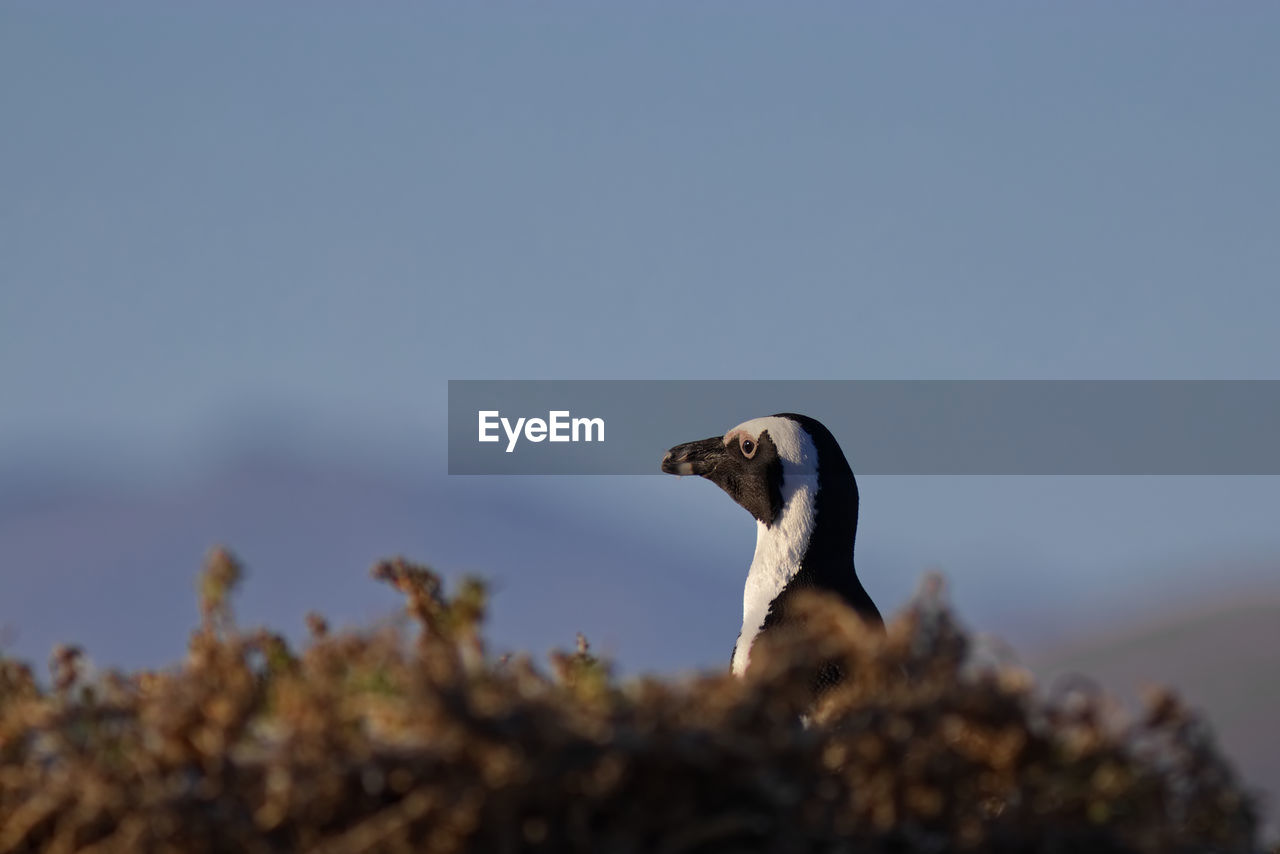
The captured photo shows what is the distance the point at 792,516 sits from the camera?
897cm

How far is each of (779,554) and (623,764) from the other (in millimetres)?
6863

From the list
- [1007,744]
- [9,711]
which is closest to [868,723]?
[1007,744]

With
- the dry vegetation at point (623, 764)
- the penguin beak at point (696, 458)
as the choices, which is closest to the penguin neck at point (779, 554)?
the penguin beak at point (696, 458)

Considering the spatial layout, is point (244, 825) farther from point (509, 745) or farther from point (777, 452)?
point (777, 452)

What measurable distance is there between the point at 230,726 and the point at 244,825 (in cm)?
17

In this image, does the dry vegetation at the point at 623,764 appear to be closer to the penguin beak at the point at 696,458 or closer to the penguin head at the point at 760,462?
the penguin head at the point at 760,462

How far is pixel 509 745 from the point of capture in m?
1.96

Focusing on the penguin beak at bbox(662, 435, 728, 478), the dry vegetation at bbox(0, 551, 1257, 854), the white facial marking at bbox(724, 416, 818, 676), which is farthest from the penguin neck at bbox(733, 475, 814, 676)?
the dry vegetation at bbox(0, 551, 1257, 854)

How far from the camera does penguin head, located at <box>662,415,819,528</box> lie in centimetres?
918

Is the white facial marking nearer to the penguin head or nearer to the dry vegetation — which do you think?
the penguin head

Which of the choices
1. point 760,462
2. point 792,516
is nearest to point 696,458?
point 760,462

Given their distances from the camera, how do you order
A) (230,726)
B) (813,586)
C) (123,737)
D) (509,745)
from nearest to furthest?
(509,745)
(230,726)
(123,737)
(813,586)

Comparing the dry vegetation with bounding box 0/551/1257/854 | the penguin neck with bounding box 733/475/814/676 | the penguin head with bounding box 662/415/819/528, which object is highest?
the penguin head with bounding box 662/415/819/528

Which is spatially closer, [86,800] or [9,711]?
[86,800]
